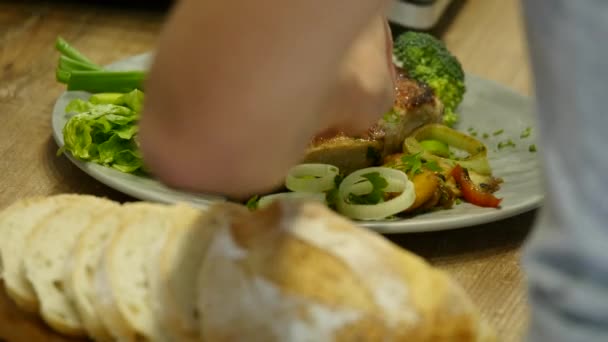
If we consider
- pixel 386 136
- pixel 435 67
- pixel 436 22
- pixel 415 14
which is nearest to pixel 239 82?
pixel 386 136

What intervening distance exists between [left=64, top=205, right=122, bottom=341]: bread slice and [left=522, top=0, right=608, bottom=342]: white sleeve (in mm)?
643

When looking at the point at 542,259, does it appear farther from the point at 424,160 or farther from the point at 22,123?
the point at 22,123

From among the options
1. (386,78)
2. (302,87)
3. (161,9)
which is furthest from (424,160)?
(161,9)

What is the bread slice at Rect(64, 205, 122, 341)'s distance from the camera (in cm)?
130

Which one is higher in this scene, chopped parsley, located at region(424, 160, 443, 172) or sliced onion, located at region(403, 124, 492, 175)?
chopped parsley, located at region(424, 160, 443, 172)

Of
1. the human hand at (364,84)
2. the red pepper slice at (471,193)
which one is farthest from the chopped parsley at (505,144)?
the human hand at (364,84)

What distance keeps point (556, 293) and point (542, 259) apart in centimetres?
4

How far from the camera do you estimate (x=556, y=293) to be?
954mm

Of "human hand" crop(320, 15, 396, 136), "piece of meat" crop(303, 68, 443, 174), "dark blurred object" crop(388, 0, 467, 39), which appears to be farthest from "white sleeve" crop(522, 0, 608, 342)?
"dark blurred object" crop(388, 0, 467, 39)

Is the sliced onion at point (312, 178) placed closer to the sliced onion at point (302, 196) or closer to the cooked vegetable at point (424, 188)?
the sliced onion at point (302, 196)

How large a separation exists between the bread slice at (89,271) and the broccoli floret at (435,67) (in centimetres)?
110

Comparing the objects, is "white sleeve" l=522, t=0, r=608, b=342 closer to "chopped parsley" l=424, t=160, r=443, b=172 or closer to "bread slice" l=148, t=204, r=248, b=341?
"bread slice" l=148, t=204, r=248, b=341

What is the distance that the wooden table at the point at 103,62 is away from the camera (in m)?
1.66

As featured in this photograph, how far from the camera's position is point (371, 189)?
72.3 inches
